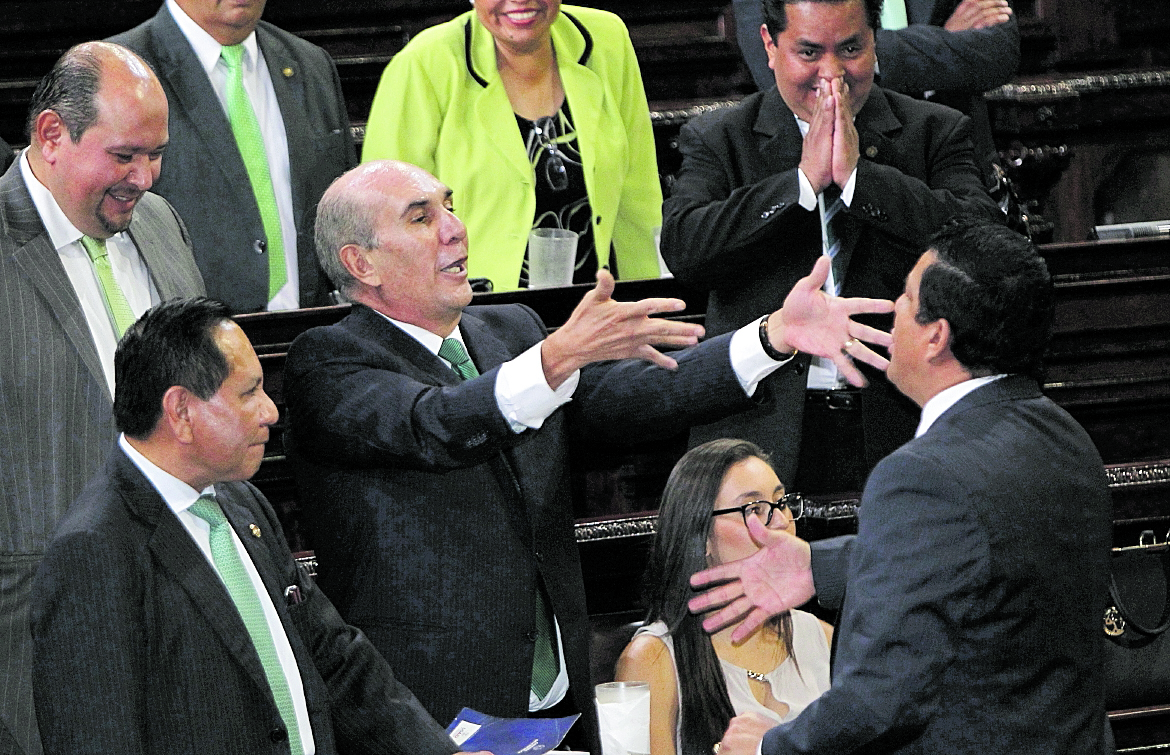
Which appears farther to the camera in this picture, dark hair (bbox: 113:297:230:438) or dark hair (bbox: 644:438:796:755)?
dark hair (bbox: 644:438:796:755)

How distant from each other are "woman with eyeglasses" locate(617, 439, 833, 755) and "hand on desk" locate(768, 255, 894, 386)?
0.37 metres

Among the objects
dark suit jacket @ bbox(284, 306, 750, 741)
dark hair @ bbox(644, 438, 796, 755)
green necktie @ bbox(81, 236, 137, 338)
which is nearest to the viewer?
dark suit jacket @ bbox(284, 306, 750, 741)

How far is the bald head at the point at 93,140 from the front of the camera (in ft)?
8.16

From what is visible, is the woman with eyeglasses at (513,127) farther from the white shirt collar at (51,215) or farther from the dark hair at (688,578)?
the white shirt collar at (51,215)

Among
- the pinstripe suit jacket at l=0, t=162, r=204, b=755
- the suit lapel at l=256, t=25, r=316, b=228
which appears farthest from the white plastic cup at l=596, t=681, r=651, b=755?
the suit lapel at l=256, t=25, r=316, b=228

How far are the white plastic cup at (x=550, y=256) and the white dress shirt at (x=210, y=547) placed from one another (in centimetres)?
A: 127

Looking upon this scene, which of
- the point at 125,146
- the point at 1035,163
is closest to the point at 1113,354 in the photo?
the point at 1035,163

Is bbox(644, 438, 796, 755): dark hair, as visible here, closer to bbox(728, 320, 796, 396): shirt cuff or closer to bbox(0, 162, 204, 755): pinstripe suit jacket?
bbox(728, 320, 796, 396): shirt cuff

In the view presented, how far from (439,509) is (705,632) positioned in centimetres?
55

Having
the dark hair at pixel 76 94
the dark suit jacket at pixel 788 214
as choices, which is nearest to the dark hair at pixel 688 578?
the dark suit jacket at pixel 788 214

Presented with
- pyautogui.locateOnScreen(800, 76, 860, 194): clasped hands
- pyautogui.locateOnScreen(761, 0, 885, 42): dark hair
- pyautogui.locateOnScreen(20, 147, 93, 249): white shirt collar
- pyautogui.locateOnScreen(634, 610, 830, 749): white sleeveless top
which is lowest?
pyautogui.locateOnScreen(634, 610, 830, 749): white sleeveless top

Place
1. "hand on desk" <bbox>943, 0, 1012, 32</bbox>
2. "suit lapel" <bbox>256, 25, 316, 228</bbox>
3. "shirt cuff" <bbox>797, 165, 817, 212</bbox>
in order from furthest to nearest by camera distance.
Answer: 1. "hand on desk" <bbox>943, 0, 1012, 32</bbox>
2. "suit lapel" <bbox>256, 25, 316, 228</bbox>
3. "shirt cuff" <bbox>797, 165, 817, 212</bbox>

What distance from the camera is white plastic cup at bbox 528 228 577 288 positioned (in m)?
3.34

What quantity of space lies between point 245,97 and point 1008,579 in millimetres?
2085
